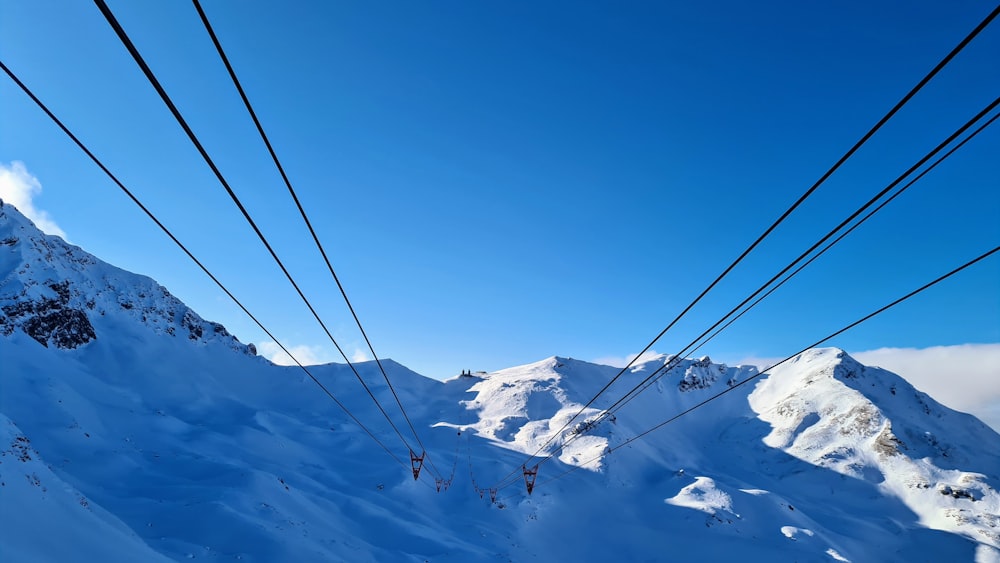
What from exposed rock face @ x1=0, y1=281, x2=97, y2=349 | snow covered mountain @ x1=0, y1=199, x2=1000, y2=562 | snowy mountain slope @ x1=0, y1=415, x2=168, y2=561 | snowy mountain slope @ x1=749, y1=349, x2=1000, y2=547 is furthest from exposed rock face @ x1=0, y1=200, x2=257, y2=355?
snowy mountain slope @ x1=749, y1=349, x2=1000, y2=547

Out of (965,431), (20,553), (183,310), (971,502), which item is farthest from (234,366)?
(965,431)

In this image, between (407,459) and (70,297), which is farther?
(70,297)

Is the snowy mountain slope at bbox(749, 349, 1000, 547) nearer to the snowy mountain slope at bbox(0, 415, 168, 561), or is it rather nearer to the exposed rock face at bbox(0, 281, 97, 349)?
the snowy mountain slope at bbox(0, 415, 168, 561)

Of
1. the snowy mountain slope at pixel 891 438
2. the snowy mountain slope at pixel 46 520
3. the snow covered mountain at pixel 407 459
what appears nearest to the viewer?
the snowy mountain slope at pixel 46 520

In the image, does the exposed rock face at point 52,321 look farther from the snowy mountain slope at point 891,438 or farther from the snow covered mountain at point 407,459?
the snowy mountain slope at point 891,438

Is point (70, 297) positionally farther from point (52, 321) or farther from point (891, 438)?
point (891, 438)

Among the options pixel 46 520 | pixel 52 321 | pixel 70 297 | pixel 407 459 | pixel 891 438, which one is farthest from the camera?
pixel 891 438

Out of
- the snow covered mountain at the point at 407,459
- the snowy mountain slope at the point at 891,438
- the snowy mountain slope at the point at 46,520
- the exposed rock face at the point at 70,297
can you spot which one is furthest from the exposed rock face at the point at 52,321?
the snowy mountain slope at the point at 891,438

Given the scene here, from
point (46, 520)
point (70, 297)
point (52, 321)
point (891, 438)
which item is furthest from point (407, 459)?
point (891, 438)

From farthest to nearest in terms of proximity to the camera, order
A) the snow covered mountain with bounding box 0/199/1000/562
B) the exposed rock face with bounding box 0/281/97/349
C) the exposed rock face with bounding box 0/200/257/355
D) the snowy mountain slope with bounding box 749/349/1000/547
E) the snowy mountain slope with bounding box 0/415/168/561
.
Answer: the exposed rock face with bounding box 0/200/257/355 < the snowy mountain slope with bounding box 749/349/1000/547 < the exposed rock face with bounding box 0/281/97/349 < the snow covered mountain with bounding box 0/199/1000/562 < the snowy mountain slope with bounding box 0/415/168/561
